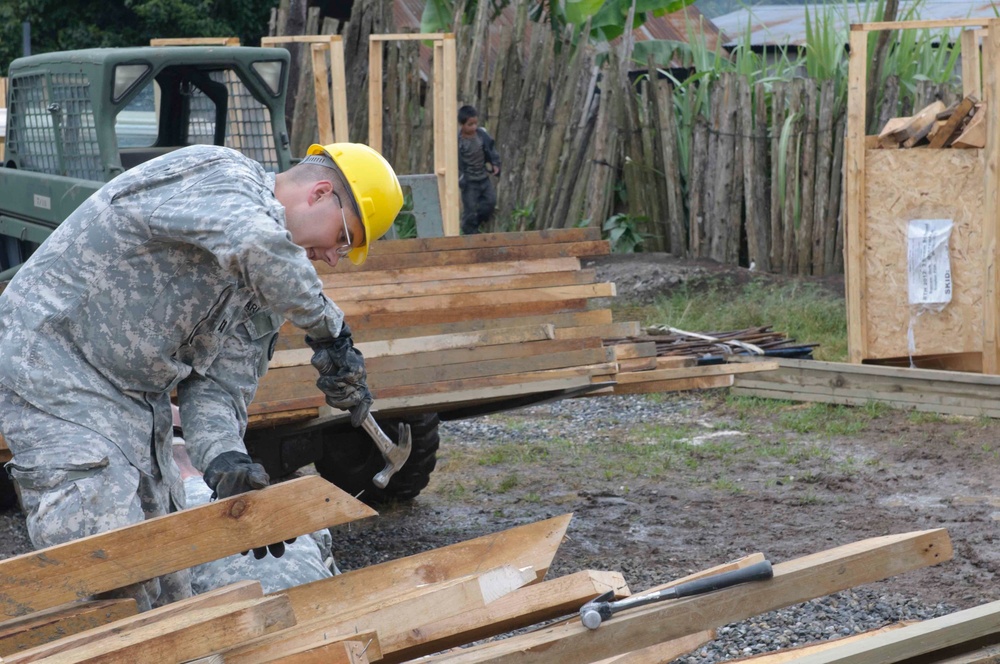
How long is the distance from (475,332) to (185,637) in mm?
3363

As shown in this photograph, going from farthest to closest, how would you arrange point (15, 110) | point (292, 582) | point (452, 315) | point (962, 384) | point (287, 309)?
1. point (962, 384)
2. point (15, 110)
3. point (452, 315)
4. point (292, 582)
5. point (287, 309)

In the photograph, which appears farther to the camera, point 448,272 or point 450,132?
point 450,132

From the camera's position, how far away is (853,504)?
250 inches

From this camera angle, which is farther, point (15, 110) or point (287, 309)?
point (15, 110)

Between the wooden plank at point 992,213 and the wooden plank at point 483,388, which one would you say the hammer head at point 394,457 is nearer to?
the wooden plank at point 483,388

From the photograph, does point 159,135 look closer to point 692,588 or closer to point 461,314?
point 461,314

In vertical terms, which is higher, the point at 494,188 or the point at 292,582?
the point at 494,188

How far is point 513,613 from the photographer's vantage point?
2.62m

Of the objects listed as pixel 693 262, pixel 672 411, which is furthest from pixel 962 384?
pixel 693 262

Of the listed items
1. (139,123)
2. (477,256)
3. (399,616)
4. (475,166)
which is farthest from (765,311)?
(399,616)

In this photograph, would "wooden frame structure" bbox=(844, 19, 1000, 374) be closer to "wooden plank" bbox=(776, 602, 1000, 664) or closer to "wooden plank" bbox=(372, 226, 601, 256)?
"wooden plank" bbox=(372, 226, 601, 256)

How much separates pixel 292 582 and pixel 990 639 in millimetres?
1962

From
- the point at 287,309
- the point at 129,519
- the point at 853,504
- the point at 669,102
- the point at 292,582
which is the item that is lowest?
the point at 853,504

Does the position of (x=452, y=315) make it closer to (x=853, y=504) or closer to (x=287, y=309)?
(x=853, y=504)
